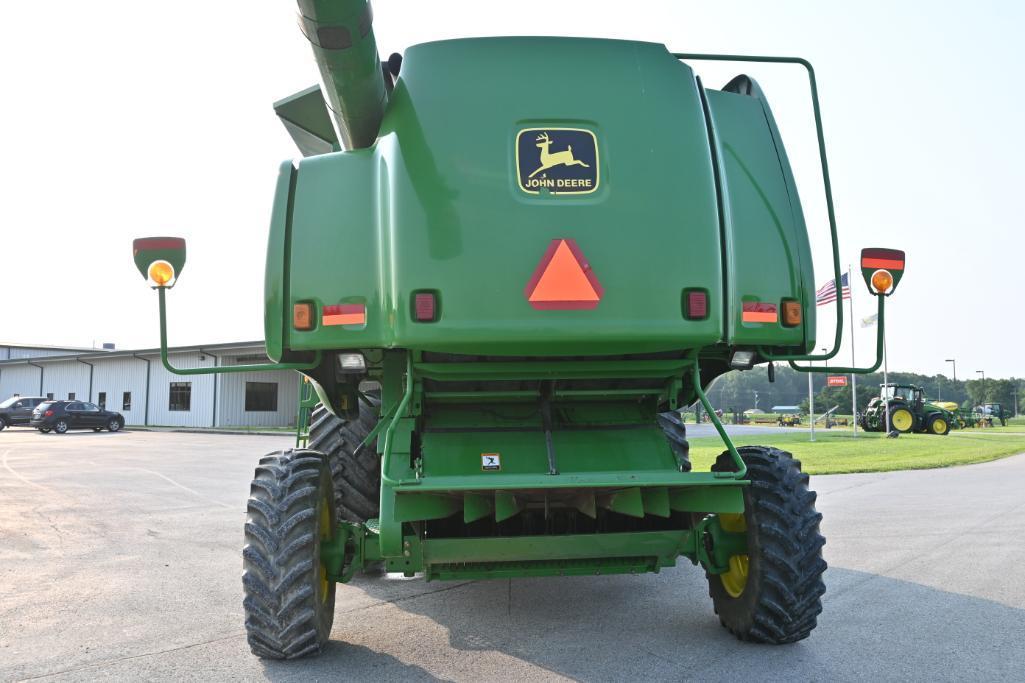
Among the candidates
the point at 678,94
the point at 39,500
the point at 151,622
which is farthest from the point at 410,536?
the point at 39,500

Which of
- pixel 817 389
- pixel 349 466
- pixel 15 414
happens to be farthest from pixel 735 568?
pixel 817 389

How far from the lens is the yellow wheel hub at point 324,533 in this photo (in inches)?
158

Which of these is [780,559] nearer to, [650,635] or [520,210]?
[650,635]

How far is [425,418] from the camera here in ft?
14.0

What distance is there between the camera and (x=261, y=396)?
131 ft

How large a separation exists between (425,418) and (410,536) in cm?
71

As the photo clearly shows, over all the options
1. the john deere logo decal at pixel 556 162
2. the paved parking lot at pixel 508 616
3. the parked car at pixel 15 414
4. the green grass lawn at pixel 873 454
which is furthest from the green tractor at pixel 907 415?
the parked car at pixel 15 414

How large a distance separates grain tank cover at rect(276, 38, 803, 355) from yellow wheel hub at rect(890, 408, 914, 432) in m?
31.5

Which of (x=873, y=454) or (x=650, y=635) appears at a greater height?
(x=650, y=635)

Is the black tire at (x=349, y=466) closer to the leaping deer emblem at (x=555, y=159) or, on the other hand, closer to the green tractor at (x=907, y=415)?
the leaping deer emblem at (x=555, y=159)

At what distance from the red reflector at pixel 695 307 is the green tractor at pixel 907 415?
30935 mm

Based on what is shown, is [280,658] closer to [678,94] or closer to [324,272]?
[324,272]

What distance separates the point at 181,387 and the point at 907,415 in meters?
35.0

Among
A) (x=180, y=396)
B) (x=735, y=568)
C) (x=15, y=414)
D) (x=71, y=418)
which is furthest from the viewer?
(x=180, y=396)
